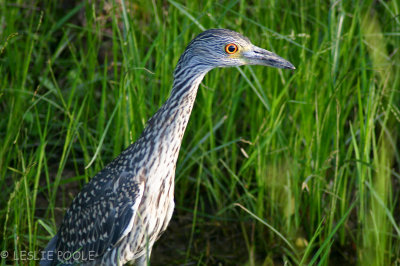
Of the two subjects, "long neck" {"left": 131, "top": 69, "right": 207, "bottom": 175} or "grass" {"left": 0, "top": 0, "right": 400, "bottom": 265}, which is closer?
"long neck" {"left": 131, "top": 69, "right": 207, "bottom": 175}

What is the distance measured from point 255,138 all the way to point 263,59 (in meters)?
0.89

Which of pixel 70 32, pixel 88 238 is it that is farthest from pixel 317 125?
pixel 70 32

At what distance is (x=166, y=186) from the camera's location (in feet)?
12.1

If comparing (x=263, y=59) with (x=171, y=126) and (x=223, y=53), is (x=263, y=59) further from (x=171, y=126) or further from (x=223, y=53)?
(x=171, y=126)

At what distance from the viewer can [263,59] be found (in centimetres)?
370

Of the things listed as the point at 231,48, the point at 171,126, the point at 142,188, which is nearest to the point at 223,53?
the point at 231,48

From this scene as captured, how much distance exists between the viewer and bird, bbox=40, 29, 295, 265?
145 inches

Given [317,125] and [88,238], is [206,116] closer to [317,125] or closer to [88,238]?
[317,125]

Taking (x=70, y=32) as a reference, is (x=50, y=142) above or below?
below

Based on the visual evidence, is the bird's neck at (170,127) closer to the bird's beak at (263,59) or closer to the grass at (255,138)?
the bird's beak at (263,59)

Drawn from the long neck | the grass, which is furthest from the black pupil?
the grass

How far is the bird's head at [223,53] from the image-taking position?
3684mm

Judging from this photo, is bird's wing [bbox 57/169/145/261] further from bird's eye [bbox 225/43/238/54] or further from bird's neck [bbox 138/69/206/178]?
bird's eye [bbox 225/43/238/54]

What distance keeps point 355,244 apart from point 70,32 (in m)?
3.32
